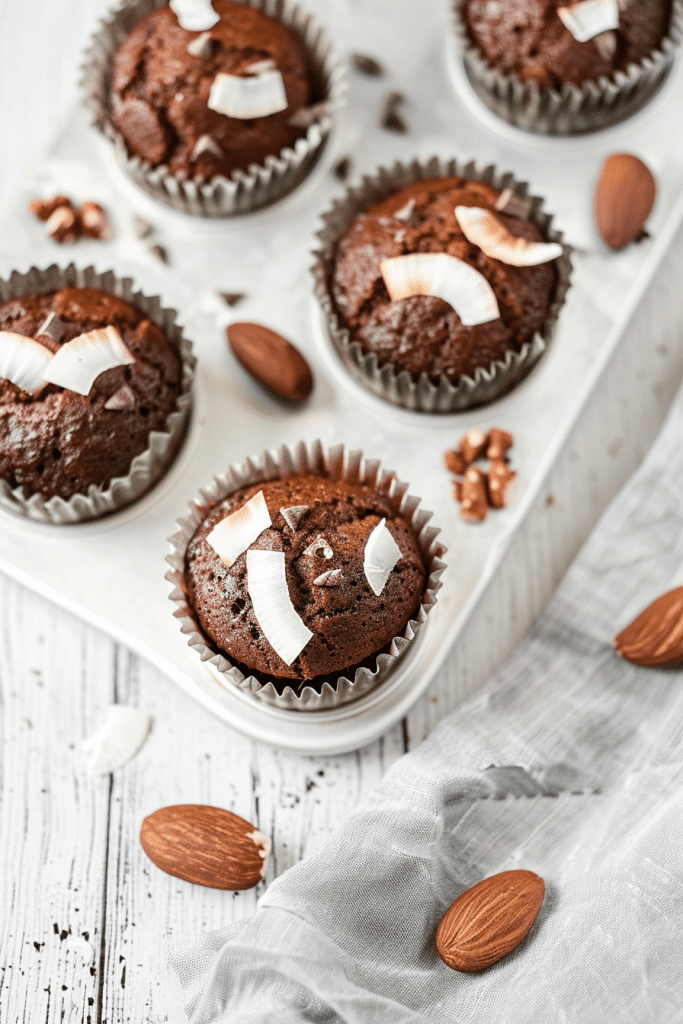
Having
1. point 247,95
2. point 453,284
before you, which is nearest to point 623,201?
point 453,284

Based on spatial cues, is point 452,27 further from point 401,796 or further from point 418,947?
point 418,947

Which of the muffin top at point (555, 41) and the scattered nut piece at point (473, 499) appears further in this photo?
the muffin top at point (555, 41)

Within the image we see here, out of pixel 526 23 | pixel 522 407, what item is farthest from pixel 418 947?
pixel 526 23

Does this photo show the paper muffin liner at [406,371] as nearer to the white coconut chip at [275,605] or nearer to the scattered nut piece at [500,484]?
the scattered nut piece at [500,484]

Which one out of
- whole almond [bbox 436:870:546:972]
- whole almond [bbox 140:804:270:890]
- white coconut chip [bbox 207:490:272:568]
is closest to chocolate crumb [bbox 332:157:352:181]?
white coconut chip [bbox 207:490:272:568]

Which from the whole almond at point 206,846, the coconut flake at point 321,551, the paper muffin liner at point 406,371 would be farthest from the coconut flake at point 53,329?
the whole almond at point 206,846

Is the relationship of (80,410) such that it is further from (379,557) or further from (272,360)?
(379,557)
